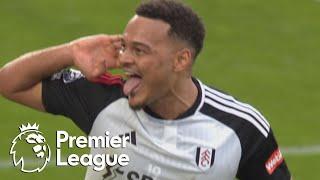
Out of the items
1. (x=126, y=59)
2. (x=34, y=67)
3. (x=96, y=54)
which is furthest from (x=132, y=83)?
(x=34, y=67)

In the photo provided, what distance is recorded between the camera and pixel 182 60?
15.8 feet

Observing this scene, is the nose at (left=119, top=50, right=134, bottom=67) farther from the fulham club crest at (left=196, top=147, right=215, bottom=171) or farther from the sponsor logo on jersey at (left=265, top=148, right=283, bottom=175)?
the sponsor logo on jersey at (left=265, top=148, right=283, bottom=175)

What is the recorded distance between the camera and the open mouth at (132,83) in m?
4.67

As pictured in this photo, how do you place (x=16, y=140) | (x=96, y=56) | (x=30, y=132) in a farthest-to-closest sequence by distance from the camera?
(x=16, y=140) → (x=30, y=132) → (x=96, y=56)

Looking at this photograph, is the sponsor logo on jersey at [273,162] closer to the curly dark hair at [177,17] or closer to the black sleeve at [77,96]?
the curly dark hair at [177,17]

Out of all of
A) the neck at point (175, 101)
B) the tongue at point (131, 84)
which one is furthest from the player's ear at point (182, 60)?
the tongue at point (131, 84)

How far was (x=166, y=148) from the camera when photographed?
489 centimetres

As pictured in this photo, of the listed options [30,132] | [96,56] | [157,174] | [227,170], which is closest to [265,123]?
[227,170]

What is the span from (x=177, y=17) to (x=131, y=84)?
0.41 meters

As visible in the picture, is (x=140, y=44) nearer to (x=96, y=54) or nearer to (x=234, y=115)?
(x=96, y=54)

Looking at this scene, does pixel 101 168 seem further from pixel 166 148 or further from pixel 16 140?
pixel 16 140

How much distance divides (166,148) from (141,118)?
0.67 feet

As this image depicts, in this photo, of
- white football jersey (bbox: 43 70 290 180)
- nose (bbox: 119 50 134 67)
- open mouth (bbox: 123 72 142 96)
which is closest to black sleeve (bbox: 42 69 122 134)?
white football jersey (bbox: 43 70 290 180)

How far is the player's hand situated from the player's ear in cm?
31
